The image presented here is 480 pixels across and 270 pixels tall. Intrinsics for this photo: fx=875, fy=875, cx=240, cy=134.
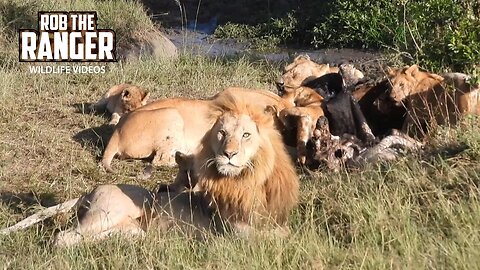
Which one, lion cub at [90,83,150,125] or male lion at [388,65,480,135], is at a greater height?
male lion at [388,65,480,135]

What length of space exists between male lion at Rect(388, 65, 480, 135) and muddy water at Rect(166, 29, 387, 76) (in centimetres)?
462

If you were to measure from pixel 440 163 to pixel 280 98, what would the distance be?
2.71m

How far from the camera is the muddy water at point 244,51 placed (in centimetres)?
1255

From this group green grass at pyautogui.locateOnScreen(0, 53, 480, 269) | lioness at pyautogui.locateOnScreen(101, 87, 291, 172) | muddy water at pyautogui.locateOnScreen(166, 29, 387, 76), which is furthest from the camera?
muddy water at pyautogui.locateOnScreen(166, 29, 387, 76)

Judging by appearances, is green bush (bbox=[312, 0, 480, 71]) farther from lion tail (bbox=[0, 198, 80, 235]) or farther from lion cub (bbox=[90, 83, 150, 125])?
lion tail (bbox=[0, 198, 80, 235])

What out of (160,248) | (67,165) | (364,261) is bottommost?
(67,165)

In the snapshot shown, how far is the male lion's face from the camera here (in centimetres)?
469

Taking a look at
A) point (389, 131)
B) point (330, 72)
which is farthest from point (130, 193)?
point (330, 72)

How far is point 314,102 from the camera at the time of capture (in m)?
7.48

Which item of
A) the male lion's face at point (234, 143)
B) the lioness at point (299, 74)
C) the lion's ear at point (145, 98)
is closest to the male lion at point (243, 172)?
the male lion's face at point (234, 143)

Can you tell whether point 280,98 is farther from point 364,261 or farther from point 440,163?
point 364,261

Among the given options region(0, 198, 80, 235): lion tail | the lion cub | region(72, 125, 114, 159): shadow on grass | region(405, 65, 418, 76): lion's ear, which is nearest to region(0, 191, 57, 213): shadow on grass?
region(0, 198, 80, 235): lion tail

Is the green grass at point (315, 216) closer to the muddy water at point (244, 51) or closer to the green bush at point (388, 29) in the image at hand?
the green bush at point (388, 29)

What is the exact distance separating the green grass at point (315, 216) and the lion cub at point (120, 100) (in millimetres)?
606
